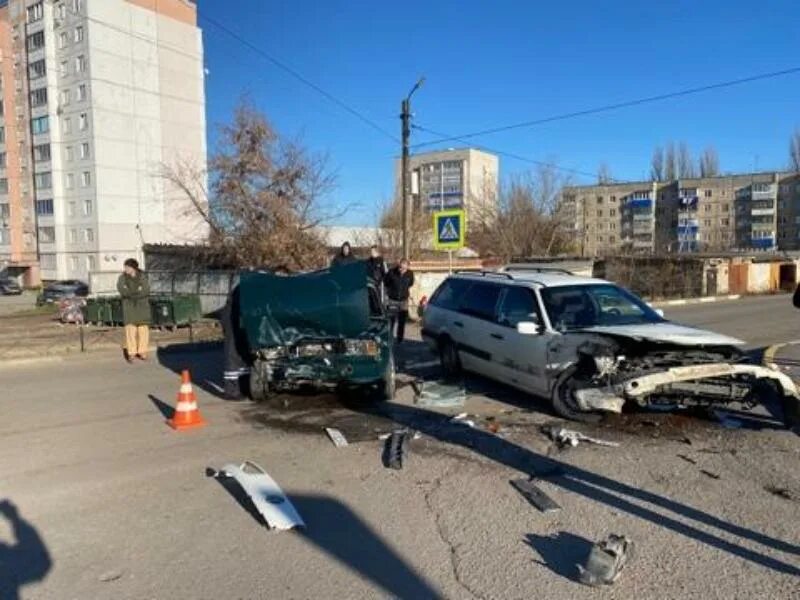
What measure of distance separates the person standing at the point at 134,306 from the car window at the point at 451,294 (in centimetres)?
522

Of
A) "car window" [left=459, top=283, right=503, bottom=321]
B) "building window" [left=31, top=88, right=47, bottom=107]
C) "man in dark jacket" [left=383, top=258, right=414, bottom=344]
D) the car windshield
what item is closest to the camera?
the car windshield

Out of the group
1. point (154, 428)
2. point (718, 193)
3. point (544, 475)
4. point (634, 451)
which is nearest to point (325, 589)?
point (544, 475)

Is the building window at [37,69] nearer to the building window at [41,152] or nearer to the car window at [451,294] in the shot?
the building window at [41,152]

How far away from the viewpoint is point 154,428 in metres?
6.95

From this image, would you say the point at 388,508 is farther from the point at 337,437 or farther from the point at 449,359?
the point at 449,359

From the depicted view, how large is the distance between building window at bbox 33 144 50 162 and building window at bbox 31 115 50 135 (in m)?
1.44

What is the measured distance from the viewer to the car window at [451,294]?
972 cm

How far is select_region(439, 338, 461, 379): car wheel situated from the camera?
9555 mm

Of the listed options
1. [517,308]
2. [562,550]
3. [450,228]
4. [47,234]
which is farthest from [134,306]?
[47,234]

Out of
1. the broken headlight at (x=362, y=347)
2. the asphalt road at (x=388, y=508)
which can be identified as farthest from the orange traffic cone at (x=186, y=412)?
the broken headlight at (x=362, y=347)

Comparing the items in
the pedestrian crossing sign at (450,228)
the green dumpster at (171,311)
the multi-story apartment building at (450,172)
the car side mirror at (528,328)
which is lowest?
the green dumpster at (171,311)

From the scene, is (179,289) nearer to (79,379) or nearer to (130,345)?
(130,345)

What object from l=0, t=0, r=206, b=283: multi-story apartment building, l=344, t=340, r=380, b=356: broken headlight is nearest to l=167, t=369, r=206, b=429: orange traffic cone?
l=344, t=340, r=380, b=356: broken headlight

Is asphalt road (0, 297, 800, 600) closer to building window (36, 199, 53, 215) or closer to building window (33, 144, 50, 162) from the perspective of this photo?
building window (36, 199, 53, 215)
